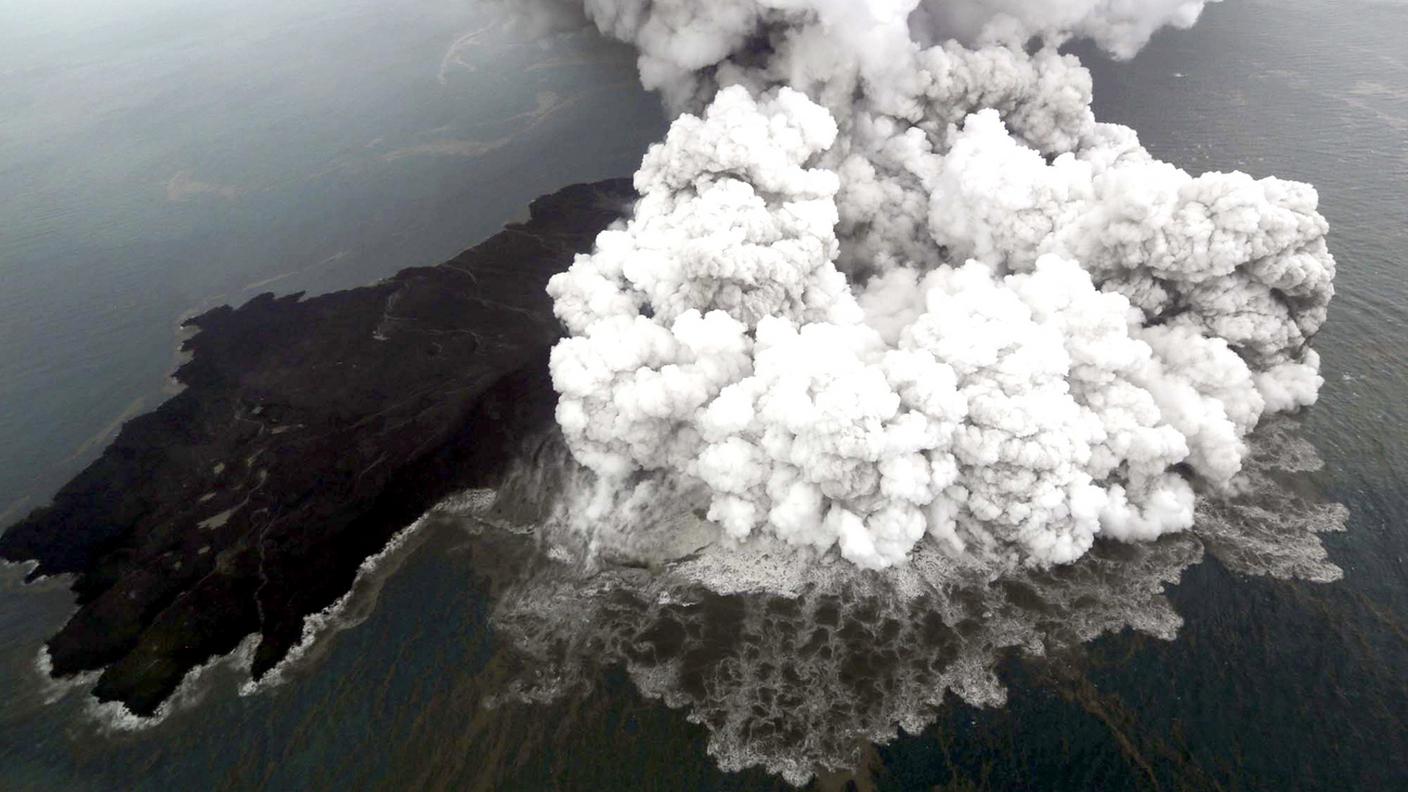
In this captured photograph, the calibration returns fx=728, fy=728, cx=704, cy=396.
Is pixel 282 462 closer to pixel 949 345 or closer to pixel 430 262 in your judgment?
pixel 430 262

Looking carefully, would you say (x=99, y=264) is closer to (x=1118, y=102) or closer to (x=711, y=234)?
(x=711, y=234)

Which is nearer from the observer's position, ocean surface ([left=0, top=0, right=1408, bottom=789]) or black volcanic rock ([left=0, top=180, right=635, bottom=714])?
ocean surface ([left=0, top=0, right=1408, bottom=789])

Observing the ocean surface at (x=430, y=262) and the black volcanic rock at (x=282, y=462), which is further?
the black volcanic rock at (x=282, y=462)

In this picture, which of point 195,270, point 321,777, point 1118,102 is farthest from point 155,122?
point 1118,102

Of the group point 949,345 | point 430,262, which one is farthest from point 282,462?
point 949,345
